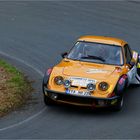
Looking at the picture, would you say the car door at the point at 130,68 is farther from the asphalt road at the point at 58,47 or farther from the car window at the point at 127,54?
the asphalt road at the point at 58,47

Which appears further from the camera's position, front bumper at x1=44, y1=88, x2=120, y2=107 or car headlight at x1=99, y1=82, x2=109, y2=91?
car headlight at x1=99, y1=82, x2=109, y2=91

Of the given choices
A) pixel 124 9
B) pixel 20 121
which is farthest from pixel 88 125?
pixel 124 9

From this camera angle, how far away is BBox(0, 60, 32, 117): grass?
506 inches

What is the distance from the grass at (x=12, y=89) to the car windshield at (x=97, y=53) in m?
1.54

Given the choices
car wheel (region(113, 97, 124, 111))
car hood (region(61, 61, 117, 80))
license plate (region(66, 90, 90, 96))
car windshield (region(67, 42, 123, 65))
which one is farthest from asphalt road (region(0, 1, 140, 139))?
car windshield (region(67, 42, 123, 65))

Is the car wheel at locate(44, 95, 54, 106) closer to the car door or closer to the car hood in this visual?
the car hood

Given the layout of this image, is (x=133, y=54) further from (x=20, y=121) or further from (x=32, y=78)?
(x=20, y=121)

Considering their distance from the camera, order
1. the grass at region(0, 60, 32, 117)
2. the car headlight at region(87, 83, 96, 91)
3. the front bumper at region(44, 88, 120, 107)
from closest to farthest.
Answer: the front bumper at region(44, 88, 120, 107)
the car headlight at region(87, 83, 96, 91)
the grass at region(0, 60, 32, 117)

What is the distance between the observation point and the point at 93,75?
42.5 feet

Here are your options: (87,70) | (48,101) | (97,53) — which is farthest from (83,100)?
(97,53)

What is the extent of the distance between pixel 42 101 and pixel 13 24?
9.40m

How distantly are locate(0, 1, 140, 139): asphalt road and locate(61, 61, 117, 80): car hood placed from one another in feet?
2.81

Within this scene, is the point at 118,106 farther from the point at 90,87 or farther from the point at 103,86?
the point at 90,87

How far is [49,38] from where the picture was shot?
20297mm
